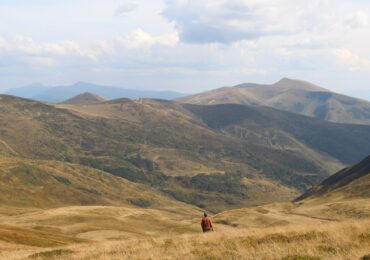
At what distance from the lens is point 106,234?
263 ft

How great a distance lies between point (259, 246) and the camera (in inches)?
954

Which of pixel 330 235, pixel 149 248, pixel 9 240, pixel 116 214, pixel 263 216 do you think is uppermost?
pixel 330 235

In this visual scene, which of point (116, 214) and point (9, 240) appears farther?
point (116, 214)

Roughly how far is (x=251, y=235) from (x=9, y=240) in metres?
31.2

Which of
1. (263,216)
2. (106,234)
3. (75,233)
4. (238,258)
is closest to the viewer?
(238,258)

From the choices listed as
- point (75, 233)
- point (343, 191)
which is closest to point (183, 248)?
point (75, 233)

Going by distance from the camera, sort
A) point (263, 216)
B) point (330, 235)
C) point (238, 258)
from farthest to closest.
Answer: point (263, 216) < point (330, 235) < point (238, 258)

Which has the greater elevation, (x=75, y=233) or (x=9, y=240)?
(x=9, y=240)

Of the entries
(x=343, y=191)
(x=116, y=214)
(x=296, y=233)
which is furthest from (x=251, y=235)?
(x=343, y=191)

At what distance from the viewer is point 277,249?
74.0ft

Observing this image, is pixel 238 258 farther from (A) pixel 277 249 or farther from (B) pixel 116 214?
(B) pixel 116 214

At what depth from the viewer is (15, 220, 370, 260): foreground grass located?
2158cm

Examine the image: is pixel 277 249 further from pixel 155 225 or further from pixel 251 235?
pixel 155 225

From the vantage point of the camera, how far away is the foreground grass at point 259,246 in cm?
2158
